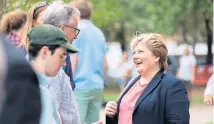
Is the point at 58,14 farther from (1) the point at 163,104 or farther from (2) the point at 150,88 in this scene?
(1) the point at 163,104

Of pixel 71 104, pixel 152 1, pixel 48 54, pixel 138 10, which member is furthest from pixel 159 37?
pixel 138 10

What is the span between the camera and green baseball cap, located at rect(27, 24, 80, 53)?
3672 millimetres

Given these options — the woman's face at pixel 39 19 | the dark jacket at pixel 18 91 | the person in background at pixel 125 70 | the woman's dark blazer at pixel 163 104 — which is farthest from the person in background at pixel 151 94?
the person in background at pixel 125 70

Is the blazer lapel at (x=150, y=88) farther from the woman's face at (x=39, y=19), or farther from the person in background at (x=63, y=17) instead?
the woman's face at (x=39, y=19)

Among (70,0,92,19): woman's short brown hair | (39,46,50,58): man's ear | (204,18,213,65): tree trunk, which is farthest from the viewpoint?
(204,18,213,65): tree trunk

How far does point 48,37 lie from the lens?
3.69 metres

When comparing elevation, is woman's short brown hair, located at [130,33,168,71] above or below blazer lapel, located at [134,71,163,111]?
above

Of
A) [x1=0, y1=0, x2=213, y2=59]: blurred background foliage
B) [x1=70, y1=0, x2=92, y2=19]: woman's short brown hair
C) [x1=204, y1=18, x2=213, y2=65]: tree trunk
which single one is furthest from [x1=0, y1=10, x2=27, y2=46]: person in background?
[x1=204, y1=18, x2=213, y2=65]: tree trunk

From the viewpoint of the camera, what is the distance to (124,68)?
25672 mm

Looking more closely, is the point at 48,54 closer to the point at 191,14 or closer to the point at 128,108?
the point at 128,108

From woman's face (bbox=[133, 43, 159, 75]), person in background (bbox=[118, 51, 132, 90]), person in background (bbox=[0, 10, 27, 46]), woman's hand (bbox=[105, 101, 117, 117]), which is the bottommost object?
person in background (bbox=[118, 51, 132, 90])

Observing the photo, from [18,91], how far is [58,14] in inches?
128

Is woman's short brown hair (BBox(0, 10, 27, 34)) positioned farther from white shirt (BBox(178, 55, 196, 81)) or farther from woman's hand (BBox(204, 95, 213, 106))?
white shirt (BBox(178, 55, 196, 81))

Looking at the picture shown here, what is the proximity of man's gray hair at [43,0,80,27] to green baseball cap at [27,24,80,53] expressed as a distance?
1.31m
